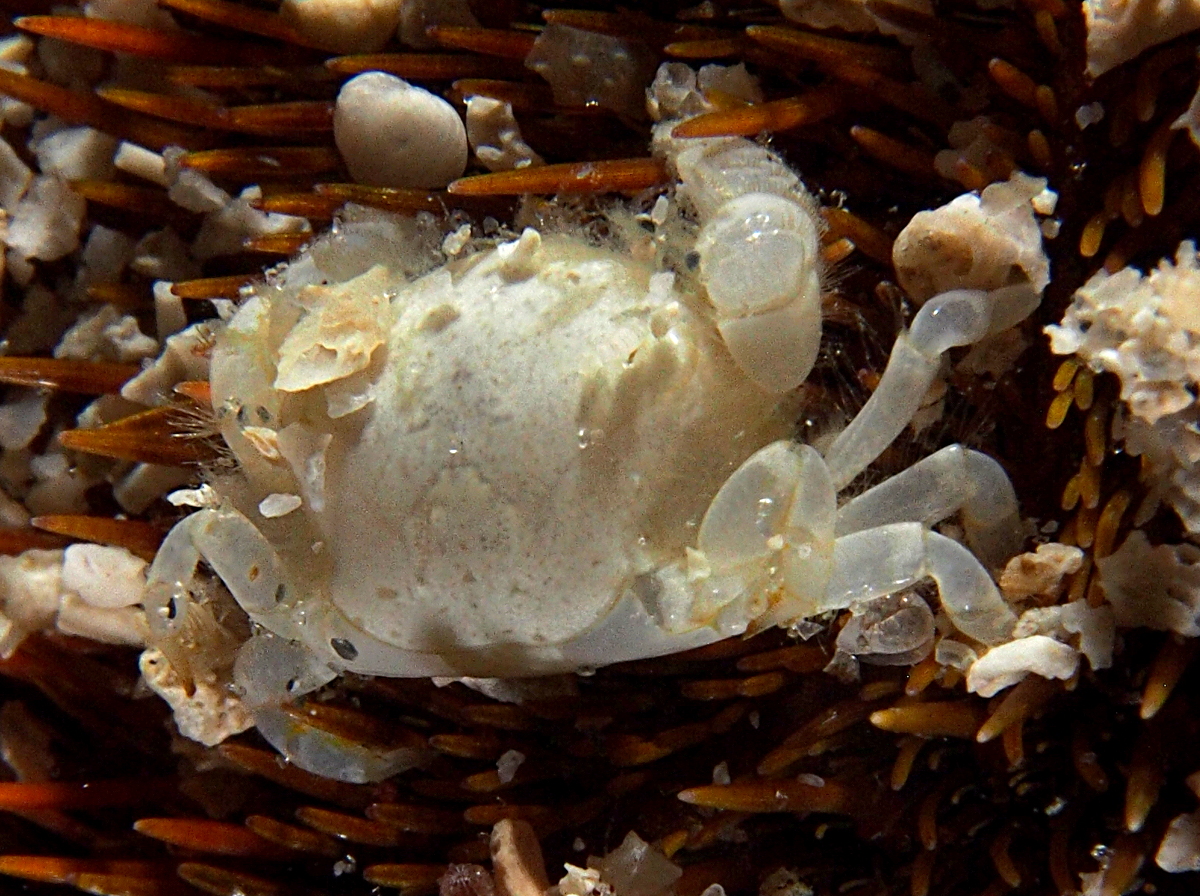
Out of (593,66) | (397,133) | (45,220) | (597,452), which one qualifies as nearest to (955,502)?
(597,452)

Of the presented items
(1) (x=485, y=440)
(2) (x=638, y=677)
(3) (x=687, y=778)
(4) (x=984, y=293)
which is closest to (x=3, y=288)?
(1) (x=485, y=440)

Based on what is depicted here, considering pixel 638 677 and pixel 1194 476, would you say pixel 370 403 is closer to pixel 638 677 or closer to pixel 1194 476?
pixel 638 677

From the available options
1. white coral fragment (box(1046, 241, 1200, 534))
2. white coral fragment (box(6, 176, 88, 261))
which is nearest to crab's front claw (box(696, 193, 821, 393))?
white coral fragment (box(1046, 241, 1200, 534))

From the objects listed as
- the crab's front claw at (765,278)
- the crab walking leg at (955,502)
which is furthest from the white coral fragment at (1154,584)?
the crab's front claw at (765,278)

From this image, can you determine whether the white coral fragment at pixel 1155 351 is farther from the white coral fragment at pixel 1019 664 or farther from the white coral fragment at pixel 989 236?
the white coral fragment at pixel 1019 664

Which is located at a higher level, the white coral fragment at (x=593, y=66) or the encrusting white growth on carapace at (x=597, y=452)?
the white coral fragment at (x=593, y=66)

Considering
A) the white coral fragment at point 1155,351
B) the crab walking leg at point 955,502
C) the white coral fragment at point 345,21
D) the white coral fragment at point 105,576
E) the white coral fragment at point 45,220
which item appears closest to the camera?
the white coral fragment at point 1155,351
